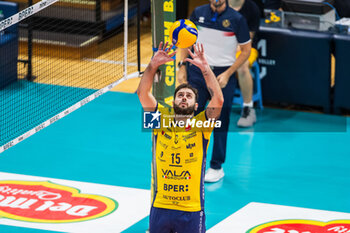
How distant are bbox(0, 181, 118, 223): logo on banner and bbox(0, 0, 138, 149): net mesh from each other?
0.97 m

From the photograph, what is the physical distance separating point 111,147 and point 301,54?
4124 millimetres

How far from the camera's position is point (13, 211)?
9438mm

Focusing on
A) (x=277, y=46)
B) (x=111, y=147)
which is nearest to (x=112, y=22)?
(x=277, y=46)

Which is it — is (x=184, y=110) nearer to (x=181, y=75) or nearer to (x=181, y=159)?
(x=181, y=159)

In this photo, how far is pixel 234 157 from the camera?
11539 millimetres

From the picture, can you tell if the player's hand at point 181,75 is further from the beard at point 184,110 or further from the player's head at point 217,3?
the beard at point 184,110

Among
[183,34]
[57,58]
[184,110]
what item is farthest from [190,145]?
[57,58]

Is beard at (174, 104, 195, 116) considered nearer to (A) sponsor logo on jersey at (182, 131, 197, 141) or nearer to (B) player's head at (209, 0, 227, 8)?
(A) sponsor logo on jersey at (182, 131, 197, 141)

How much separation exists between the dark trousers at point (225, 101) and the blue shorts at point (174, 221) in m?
3.15

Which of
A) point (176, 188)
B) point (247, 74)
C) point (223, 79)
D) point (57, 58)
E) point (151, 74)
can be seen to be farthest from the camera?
point (57, 58)

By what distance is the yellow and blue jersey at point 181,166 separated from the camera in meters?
7.21

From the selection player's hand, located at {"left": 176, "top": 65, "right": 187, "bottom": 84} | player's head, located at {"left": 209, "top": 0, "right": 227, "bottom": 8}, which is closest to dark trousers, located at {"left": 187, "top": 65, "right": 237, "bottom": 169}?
player's hand, located at {"left": 176, "top": 65, "right": 187, "bottom": 84}

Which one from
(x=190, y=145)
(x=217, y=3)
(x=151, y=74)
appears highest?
(x=217, y=3)

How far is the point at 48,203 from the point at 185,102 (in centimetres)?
330
